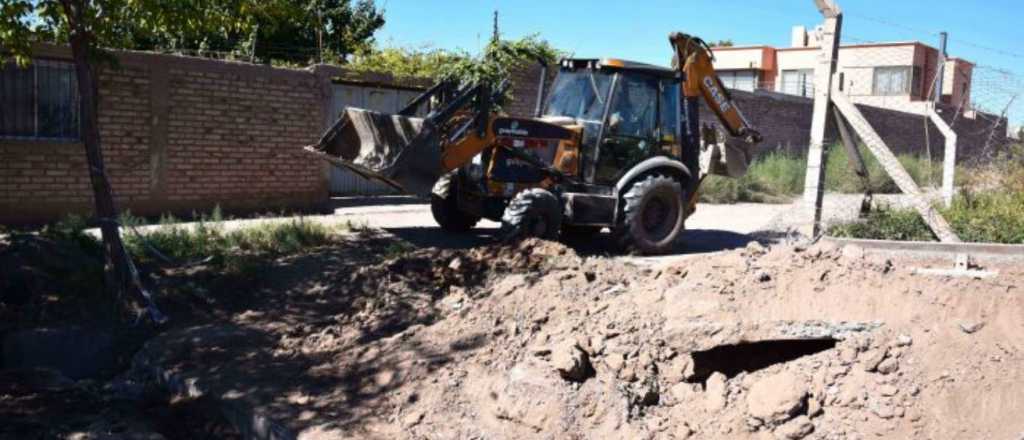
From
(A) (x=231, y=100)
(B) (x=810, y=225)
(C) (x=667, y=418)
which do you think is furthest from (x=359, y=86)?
(C) (x=667, y=418)

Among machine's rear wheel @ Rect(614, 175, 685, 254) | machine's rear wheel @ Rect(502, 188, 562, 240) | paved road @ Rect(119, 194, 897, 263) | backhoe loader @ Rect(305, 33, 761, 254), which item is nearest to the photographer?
machine's rear wheel @ Rect(502, 188, 562, 240)

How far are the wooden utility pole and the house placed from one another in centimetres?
2749

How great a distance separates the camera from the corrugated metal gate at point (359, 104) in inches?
581

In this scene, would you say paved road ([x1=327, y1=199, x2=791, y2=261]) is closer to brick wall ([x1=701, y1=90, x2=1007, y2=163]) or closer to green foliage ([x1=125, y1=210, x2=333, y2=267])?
green foliage ([x1=125, y1=210, x2=333, y2=267])

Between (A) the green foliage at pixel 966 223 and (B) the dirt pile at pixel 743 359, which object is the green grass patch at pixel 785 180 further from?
(B) the dirt pile at pixel 743 359

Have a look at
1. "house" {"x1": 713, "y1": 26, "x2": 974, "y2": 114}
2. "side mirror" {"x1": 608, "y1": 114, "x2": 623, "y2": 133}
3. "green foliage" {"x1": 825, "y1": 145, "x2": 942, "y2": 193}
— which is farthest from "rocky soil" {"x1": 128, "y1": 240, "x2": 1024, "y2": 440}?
"house" {"x1": 713, "y1": 26, "x2": 974, "y2": 114}

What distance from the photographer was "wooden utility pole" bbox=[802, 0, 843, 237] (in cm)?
741

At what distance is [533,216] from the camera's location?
9398mm

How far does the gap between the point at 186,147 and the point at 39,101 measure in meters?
1.91

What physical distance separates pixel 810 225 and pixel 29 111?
9.35 metres

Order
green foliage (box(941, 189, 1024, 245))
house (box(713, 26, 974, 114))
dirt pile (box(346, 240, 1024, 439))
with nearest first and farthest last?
dirt pile (box(346, 240, 1024, 439)) → green foliage (box(941, 189, 1024, 245)) → house (box(713, 26, 974, 114))

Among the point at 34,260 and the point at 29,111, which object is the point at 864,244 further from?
the point at 29,111

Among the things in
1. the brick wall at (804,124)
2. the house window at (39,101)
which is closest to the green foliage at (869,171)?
the brick wall at (804,124)

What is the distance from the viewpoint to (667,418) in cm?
487
